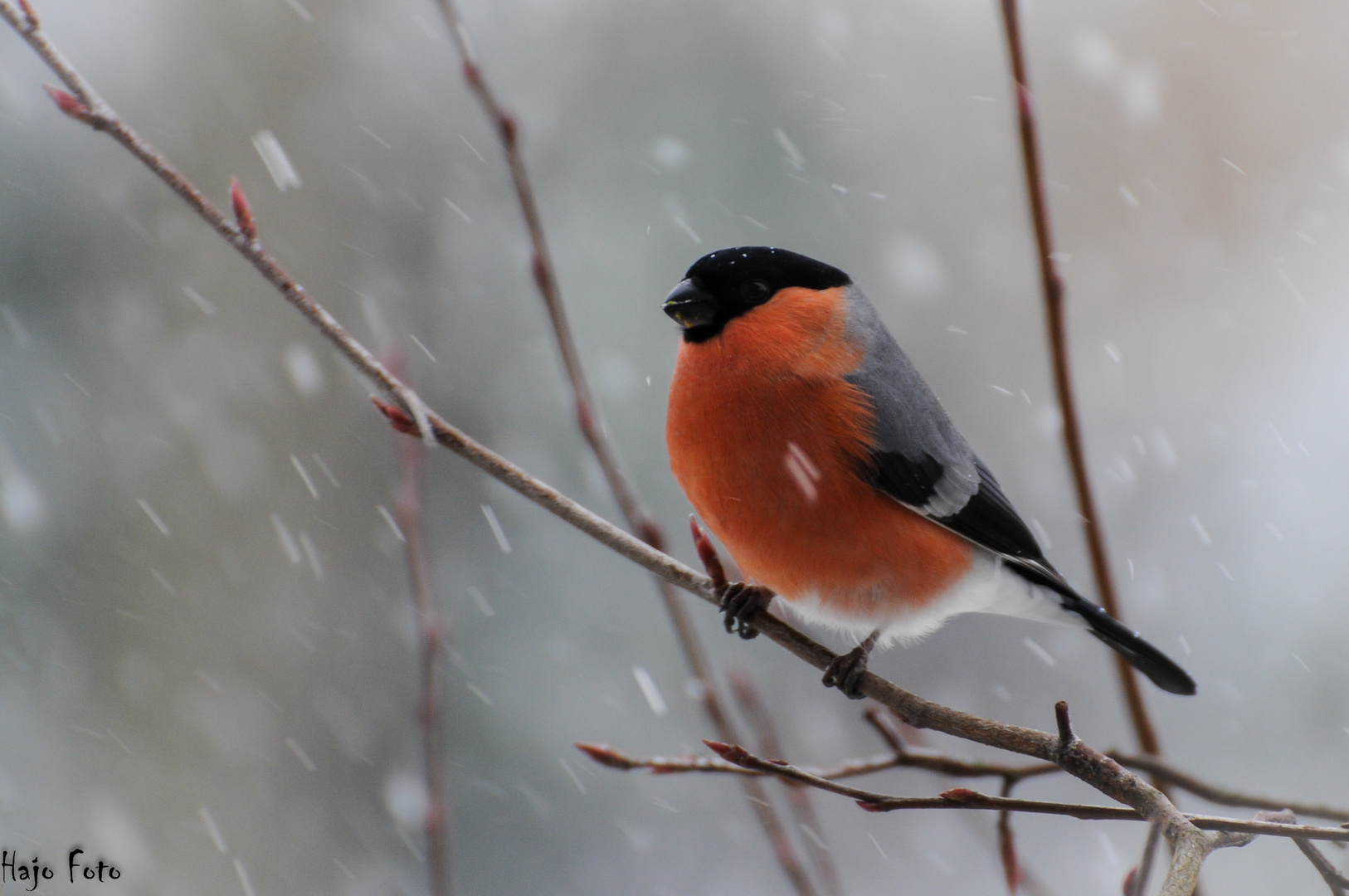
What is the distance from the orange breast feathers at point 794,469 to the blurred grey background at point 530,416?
196 centimetres

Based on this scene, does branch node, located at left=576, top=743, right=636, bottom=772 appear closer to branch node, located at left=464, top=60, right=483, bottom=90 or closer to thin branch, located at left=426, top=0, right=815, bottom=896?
thin branch, located at left=426, top=0, right=815, bottom=896

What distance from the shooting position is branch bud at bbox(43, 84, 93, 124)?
3.42 ft

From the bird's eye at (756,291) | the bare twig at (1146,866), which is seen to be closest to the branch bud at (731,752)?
the bare twig at (1146,866)

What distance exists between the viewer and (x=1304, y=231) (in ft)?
13.3

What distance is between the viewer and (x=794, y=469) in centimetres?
148

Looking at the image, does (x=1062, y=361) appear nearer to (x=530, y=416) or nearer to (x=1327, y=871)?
(x=1327, y=871)

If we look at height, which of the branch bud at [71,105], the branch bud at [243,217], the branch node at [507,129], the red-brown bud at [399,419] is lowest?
the red-brown bud at [399,419]

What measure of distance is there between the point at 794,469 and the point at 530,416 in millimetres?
2581

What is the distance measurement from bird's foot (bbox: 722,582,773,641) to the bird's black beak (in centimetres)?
39

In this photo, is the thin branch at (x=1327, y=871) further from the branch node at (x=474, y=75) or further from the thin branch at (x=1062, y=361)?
the branch node at (x=474, y=75)

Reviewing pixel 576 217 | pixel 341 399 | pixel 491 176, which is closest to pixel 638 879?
pixel 341 399

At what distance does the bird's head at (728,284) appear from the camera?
1.50 meters

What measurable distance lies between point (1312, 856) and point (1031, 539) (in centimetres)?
89

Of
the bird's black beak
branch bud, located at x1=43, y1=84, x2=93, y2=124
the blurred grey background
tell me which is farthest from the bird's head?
the blurred grey background
